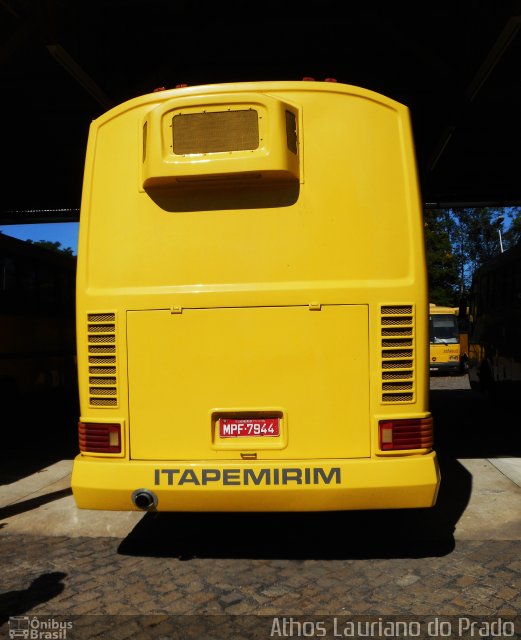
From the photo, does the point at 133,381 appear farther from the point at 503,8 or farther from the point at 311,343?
the point at 503,8

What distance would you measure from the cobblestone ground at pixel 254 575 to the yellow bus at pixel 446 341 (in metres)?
23.4

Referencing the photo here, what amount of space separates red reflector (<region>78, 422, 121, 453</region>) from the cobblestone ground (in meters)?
0.96

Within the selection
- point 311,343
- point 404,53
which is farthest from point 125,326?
point 404,53

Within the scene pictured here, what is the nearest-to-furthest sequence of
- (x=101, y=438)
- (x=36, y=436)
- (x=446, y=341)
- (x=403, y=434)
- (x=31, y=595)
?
(x=31, y=595)
(x=403, y=434)
(x=101, y=438)
(x=36, y=436)
(x=446, y=341)

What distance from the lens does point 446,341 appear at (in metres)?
29.3

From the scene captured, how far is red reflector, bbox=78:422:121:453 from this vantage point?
16.2ft

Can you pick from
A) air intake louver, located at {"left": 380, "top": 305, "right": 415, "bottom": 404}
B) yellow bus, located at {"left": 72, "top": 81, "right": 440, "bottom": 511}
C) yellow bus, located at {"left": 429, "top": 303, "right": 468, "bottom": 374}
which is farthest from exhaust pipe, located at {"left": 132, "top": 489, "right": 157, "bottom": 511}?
yellow bus, located at {"left": 429, "top": 303, "right": 468, "bottom": 374}

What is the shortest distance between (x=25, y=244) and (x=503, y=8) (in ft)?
27.4

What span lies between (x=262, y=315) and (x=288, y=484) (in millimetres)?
1197

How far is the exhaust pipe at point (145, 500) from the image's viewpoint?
477 cm

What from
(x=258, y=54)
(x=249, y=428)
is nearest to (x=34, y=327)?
(x=258, y=54)

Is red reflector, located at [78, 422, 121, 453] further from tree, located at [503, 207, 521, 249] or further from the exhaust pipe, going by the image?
tree, located at [503, 207, 521, 249]

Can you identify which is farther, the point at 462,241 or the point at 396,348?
the point at 462,241

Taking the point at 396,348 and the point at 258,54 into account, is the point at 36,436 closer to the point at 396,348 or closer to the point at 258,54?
the point at 258,54
